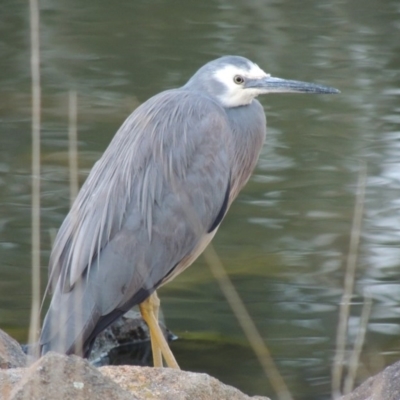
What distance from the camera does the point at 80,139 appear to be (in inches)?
337

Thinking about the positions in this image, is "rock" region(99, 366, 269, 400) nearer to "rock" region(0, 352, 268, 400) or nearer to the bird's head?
"rock" region(0, 352, 268, 400)

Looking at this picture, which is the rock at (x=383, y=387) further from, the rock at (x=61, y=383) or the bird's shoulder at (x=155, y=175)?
the bird's shoulder at (x=155, y=175)

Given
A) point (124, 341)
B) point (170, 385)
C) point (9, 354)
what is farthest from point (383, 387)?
point (124, 341)

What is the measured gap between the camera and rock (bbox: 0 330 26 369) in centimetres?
372

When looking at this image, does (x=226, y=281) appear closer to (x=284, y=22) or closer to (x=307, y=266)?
(x=307, y=266)

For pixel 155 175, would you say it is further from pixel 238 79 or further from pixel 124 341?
pixel 124 341

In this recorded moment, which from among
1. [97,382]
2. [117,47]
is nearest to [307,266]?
[97,382]

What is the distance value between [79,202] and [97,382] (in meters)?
1.78

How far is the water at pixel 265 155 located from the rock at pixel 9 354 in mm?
1474

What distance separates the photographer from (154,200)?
182 inches

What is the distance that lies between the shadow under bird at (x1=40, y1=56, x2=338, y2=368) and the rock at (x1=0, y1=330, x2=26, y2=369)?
0.32 metres

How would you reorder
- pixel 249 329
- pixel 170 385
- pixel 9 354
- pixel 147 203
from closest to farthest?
pixel 170 385 < pixel 9 354 < pixel 147 203 < pixel 249 329

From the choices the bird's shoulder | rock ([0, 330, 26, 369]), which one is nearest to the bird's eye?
the bird's shoulder

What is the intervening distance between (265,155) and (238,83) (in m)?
3.45
